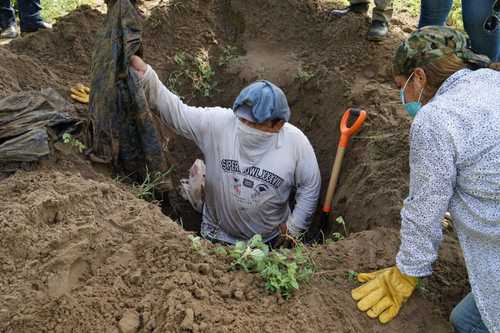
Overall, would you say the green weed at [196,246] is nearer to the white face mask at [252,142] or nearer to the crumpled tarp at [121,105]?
the crumpled tarp at [121,105]

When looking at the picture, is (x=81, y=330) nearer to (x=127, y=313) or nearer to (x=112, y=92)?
(x=127, y=313)

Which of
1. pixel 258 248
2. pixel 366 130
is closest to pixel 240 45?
pixel 366 130

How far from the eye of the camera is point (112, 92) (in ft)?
10.6

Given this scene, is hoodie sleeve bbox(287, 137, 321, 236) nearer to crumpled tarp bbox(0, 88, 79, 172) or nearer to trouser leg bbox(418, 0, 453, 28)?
trouser leg bbox(418, 0, 453, 28)

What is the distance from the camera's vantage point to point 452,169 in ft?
6.34

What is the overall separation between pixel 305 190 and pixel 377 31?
1.61 meters

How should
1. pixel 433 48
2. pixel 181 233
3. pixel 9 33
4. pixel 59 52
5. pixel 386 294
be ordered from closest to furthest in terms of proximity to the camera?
pixel 433 48
pixel 386 294
pixel 181 233
pixel 59 52
pixel 9 33

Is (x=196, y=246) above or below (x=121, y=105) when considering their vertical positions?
below

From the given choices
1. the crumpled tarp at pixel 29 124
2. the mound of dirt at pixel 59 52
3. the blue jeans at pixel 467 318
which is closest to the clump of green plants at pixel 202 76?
the mound of dirt at pixel 59 52

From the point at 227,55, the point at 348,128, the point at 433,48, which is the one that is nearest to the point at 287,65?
the point at 227,55

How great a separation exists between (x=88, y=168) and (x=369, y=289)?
1816 millimetres

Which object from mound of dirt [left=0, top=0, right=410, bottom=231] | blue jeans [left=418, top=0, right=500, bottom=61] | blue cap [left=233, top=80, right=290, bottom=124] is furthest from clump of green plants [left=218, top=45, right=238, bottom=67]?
blue jeans [left=418, top=0, right=500, bottom=61]

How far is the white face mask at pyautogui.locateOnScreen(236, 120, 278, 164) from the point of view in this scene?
352cm

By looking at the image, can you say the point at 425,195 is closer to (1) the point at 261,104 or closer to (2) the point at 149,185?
(1) the point at 261,104
